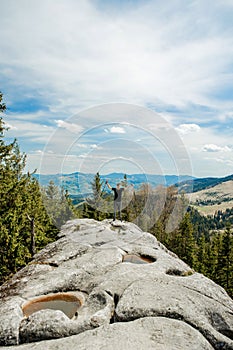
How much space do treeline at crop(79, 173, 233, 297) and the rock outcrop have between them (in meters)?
30.2

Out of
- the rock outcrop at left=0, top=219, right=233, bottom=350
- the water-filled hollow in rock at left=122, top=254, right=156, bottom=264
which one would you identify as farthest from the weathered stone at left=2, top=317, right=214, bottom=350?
the water-filled hollow in rock at left=122, top=254, right=156, bottom=264

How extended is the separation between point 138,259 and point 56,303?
21.8 feet

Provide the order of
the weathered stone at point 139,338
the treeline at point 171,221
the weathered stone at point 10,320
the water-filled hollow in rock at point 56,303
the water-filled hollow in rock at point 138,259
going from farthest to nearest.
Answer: the treeline at point 171,221, the water-filled hollow in rock at point 138,259, the water-filled hollow in rock at point 56,303, the weathered stone at point 10,320, the weathered stone at point 139,338

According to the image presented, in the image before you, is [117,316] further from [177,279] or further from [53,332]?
[177,279]

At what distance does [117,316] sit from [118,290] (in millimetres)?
1731

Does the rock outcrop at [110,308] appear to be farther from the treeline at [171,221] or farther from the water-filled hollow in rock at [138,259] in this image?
the treeline at [171,221]

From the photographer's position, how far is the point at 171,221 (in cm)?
5791

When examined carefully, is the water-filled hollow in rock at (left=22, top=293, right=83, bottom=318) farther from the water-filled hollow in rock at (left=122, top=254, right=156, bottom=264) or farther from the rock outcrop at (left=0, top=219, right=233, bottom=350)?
the water-filled hollow in rock at (left=122, top=254, right=156, bottom=264)

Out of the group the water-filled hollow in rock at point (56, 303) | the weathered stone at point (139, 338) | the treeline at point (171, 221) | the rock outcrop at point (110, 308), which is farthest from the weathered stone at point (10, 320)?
the treeline at point (171, 221)

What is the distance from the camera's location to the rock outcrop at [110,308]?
27.1 feet

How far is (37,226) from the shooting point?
111 ft

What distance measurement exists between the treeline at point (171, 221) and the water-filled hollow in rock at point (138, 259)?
89.0 feet

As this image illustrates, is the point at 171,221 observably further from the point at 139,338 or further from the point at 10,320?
the point at 139,338

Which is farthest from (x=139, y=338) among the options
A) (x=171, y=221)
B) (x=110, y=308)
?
(x=171, y=221)
